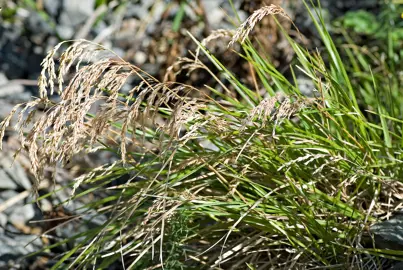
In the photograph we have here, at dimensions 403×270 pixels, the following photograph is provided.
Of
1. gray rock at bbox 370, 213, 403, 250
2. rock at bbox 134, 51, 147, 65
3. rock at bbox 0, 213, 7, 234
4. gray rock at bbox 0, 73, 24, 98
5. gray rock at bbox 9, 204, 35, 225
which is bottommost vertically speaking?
gray rock at bbox 9, 204, 35, 225

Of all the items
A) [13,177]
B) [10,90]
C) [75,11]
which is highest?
[75,11]

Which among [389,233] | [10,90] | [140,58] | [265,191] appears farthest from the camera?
[140,58]

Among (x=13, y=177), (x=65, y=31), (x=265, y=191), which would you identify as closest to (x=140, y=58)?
(x=65, y=31)

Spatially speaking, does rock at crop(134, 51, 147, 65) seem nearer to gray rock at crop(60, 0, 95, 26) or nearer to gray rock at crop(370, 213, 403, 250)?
gray rock at crop(60, 0, 95, 26)

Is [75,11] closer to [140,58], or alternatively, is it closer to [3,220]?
[140,58]

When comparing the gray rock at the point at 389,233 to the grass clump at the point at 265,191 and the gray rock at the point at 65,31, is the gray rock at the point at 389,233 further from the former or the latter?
the gray rock at the point at 65,31

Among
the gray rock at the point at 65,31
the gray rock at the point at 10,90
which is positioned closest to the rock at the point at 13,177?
the gray rock at the point at 10,90

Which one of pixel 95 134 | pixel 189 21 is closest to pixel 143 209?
pixel 95 134

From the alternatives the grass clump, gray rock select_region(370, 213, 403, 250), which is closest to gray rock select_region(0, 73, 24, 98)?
the grass clump
